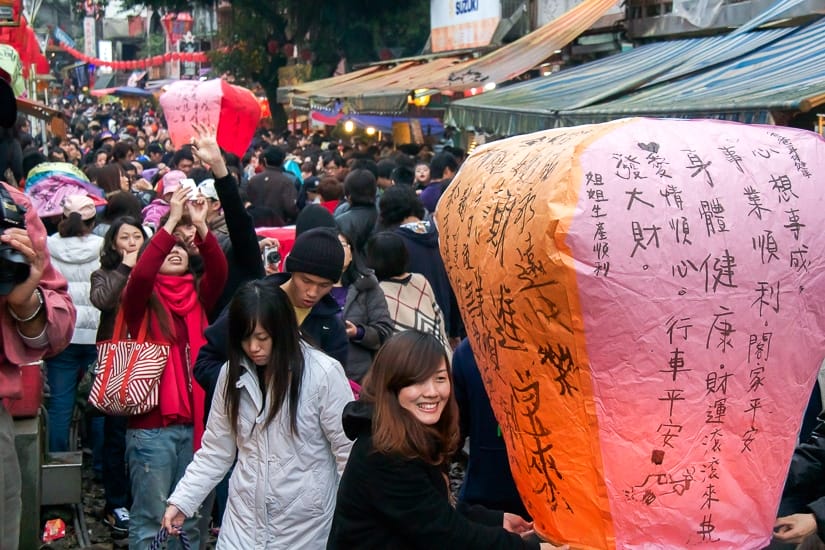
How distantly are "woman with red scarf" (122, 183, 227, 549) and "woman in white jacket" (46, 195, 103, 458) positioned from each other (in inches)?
63.5

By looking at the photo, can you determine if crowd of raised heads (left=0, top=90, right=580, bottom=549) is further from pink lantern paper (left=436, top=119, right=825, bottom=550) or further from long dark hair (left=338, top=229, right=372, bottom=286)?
pink lantern paper (left=436, top=119, right=825, bottom=550)

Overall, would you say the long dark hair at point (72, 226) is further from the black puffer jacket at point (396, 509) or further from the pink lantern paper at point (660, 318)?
the pink lantern paper at point (660, 318)

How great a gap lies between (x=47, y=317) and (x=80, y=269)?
2.81 m

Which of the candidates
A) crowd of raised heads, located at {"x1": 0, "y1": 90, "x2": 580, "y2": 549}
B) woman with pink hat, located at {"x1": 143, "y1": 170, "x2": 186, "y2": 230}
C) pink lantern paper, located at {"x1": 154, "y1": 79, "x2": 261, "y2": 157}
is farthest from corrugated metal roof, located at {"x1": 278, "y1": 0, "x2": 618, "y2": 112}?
crowd of raised heads, located at {"x1": 0, "y1": 90, "x2": 580, "y2": 549}

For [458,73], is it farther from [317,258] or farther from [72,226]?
[317,258]

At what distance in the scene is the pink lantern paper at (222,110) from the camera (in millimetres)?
12734

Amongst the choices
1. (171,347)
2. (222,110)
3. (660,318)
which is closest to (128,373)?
(171,347)

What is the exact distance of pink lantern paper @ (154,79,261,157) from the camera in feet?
41.8

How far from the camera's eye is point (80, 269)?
20.5ft

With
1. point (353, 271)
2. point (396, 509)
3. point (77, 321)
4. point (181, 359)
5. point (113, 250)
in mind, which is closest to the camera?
point (396, 509)

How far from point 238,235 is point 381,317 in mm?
831

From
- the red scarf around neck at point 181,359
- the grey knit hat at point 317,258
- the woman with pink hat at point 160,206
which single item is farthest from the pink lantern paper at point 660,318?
the woman with pink hat at point 160,206

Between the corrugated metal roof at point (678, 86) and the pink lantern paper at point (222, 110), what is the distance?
2.42 m

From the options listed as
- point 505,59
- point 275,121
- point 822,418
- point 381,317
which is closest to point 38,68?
point 275,121
